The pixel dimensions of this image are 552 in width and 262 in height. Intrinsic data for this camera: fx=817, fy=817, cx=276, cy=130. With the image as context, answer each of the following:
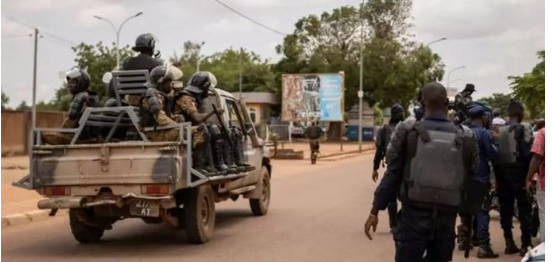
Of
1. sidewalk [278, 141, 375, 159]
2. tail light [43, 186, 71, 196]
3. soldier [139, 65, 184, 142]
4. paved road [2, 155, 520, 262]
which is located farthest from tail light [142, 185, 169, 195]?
sidewalk [278, 141, 375, 159]

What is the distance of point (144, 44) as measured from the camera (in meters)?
10.6

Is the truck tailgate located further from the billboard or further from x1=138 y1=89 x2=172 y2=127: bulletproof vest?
the billboard

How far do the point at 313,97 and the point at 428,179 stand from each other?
42515 mm

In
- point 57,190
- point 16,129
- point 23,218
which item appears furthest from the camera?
point 16,129

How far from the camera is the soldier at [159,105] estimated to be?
9445 mm

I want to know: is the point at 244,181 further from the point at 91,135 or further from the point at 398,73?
the point at 398,73

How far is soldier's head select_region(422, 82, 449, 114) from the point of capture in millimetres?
5461

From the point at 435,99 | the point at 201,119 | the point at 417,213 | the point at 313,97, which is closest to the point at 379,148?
the point at 201,119

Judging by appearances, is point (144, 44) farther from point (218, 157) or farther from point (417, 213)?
point (417, 213)

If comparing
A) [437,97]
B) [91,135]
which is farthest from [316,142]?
[437,97]

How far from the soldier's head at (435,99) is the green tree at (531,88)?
12.0 m

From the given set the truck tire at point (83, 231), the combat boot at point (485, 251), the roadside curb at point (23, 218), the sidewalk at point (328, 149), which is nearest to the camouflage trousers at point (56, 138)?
the truck tire at point (83, 231)

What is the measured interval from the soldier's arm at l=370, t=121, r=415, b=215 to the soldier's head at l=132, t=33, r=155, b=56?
19.1 ft

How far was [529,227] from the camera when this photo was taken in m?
8.94
